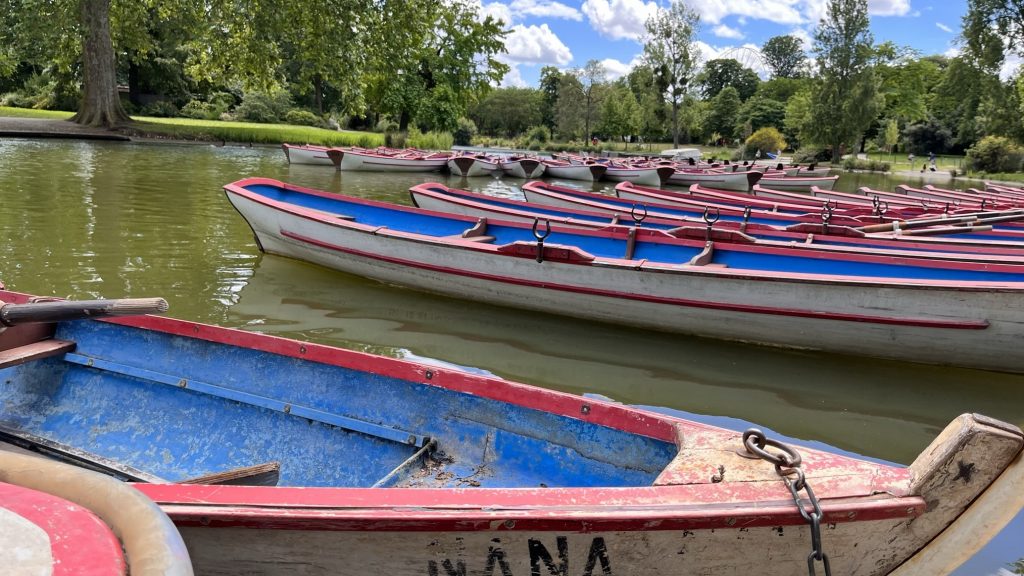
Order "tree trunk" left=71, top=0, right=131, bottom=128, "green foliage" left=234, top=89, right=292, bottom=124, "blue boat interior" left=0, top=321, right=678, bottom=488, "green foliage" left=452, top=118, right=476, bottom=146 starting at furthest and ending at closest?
"green foliage" left=452, top=118, right=476, bottom=146 → "green foliage" left=234, top=89, right=292, bottom=124 → "tree trunk" left=71, top=0, right=131, bottom=128 → "blue boat interior" left=0, top=321, right=678, bottom=488

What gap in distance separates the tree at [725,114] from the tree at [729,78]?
13.5m

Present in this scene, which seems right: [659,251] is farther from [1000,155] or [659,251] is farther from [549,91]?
[549,91]

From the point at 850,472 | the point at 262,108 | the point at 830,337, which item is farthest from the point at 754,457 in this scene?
the point at 262,108

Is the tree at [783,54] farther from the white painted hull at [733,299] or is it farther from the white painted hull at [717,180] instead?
the white painted hull at [733,299]

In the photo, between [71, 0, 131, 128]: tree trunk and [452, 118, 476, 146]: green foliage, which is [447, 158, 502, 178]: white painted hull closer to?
[71, 0, 131, 128]: tree trunk

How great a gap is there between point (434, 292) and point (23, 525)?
699 cm

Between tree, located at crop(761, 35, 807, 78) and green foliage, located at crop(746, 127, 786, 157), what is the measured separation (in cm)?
4372

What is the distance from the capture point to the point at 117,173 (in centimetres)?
1919

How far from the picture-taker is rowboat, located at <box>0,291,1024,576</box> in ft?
7.39

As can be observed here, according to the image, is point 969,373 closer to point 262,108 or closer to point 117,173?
point 117,173

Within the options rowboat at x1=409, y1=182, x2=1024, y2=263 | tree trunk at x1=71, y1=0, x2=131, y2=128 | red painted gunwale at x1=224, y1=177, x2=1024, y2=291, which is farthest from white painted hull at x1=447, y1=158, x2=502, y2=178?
red painted gunwale at x1=224, y1=177, x2=1024, y2=291

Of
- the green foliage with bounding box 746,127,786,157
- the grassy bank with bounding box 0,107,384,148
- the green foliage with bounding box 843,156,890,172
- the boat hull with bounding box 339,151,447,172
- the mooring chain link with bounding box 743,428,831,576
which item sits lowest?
the mooring chain link with bounding box 743,428,831,576

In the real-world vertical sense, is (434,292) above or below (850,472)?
below

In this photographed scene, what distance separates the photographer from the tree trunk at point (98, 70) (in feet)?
94.3
